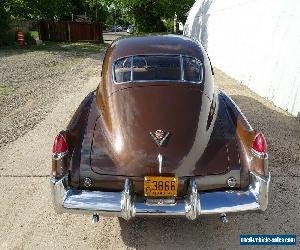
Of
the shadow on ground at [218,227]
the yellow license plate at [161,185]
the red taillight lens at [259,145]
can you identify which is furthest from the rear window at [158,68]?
the shadow on ground at [218,227]

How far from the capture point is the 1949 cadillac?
11.7 feet

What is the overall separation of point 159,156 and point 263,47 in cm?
825

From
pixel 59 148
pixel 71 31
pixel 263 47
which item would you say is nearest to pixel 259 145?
pixel 59 148

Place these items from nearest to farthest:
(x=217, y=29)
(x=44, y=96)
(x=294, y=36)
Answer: (x=294, y=36) → (x=44, y=96) → (x=217, y=29)

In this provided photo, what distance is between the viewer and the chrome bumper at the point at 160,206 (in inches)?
137

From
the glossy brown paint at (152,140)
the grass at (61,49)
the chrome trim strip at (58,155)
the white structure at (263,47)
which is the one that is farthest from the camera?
the grass at (61,49)

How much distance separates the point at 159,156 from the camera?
3660 millimetres

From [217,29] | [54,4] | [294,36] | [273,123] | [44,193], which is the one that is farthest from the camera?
[54,4]

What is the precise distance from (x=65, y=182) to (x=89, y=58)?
16995mm

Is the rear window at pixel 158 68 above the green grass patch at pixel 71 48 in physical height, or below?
above

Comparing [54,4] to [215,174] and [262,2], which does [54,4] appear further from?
[215,174]

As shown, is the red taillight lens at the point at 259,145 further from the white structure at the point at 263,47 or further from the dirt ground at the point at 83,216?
the white structure at the point at 263,47

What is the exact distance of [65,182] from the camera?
3.72 meters

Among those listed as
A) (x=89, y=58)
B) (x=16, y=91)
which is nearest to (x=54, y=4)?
(x=89, y=58)
